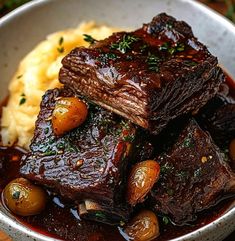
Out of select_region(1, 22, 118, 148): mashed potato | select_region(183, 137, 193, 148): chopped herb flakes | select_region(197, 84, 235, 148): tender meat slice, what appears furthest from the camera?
select_region(1, 22, 118, 148): mashed potato

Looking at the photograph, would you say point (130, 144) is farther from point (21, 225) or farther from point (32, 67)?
point (32, 67)

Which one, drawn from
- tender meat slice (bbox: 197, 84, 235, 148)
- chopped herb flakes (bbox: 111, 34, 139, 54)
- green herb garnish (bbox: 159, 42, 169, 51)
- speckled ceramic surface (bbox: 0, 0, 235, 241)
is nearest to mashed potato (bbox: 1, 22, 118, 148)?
speckled ceramic surface (bbox: 0, 0, 235, 241)

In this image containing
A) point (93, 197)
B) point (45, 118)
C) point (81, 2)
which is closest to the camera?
point (93, 197)

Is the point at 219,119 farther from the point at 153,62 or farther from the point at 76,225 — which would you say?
the point at 76,225

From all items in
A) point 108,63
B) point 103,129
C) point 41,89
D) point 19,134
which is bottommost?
point 19,134

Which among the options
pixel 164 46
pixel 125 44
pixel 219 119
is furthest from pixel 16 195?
pixel 219 119

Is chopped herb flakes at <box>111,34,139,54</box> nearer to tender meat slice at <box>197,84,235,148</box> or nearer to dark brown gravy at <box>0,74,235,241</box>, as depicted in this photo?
tender meat slice at <box>197,84,235,148</box>

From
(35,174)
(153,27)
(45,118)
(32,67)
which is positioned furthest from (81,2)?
(35,174)
